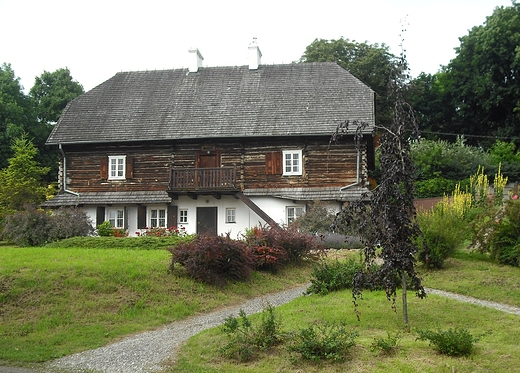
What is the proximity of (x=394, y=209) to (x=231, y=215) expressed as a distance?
18845 millimetres

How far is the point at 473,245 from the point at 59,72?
4012cm

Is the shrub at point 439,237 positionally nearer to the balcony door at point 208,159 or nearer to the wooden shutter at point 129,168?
the balcony door at point 208,159

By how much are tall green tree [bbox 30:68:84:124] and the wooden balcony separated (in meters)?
23.2

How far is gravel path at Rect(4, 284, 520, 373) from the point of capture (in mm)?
9102

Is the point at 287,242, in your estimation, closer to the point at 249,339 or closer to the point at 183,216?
the point at 249,339

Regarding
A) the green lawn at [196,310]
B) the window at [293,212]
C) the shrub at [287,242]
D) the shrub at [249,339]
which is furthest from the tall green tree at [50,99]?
the shrub at [249,339]

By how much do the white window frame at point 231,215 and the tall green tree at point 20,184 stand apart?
36.3 ft

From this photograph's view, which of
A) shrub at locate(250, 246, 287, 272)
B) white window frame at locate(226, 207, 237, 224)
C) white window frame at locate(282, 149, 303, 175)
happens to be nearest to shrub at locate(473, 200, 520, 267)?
shrub at locate(250, 246, 287, 272)

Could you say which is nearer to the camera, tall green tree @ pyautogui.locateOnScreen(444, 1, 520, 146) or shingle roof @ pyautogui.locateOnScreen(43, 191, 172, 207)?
shingle roof @ pyautogui.locateOnScreen(43, 191, 172, 207)

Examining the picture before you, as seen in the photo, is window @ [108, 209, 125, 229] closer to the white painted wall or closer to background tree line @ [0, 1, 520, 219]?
the white painted wall

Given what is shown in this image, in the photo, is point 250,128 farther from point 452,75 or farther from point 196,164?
point 452,75

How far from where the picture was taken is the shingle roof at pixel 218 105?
28328 mm

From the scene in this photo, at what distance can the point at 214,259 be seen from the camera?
14.9 metres

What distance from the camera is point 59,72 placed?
47.8 meters
